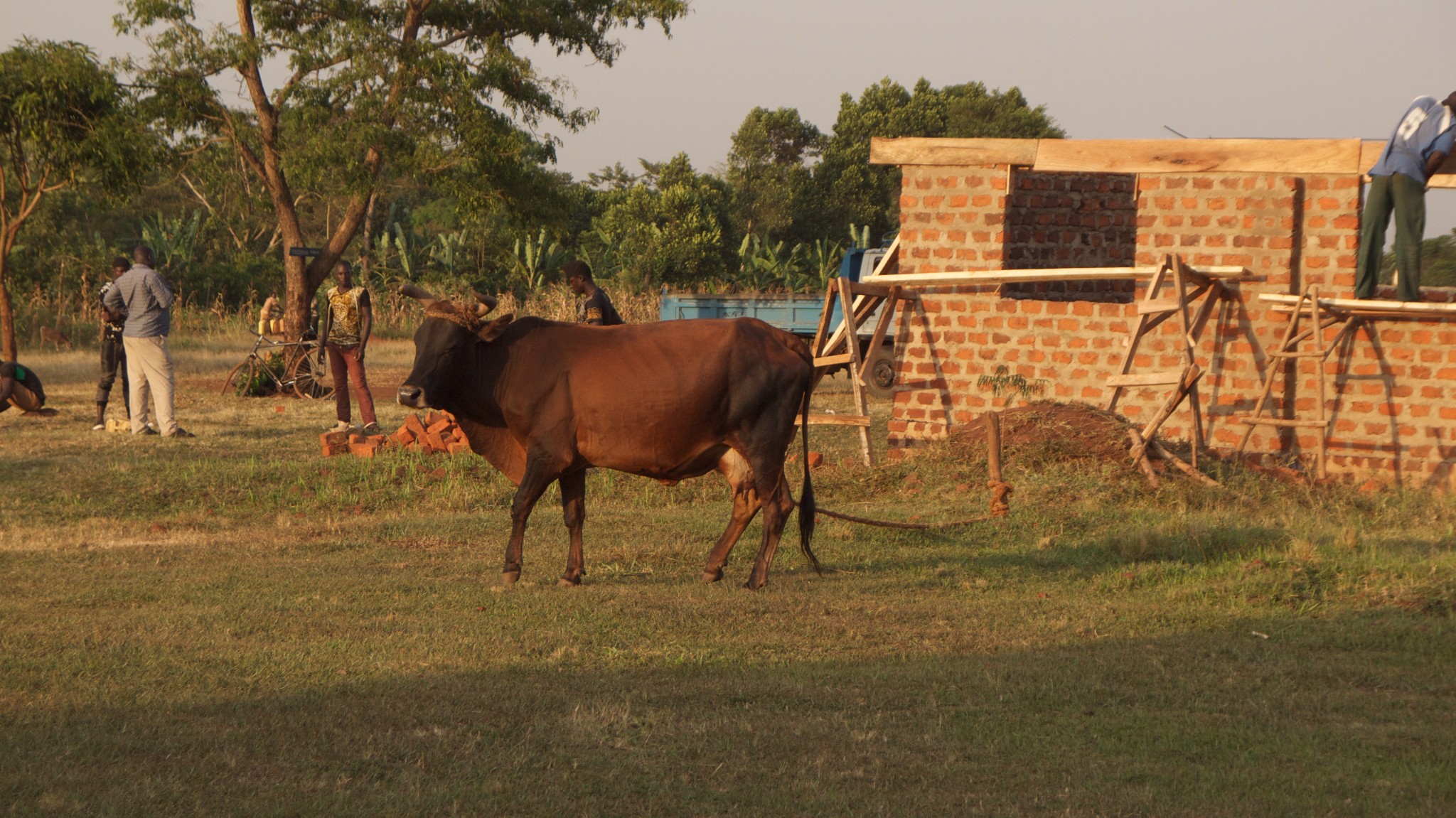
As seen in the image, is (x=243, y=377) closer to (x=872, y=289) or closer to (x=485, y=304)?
(x=872, y=289)

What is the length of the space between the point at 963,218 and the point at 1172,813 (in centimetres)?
889

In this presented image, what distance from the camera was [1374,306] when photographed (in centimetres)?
1088

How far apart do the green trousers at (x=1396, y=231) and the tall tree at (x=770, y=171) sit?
94.1 feet

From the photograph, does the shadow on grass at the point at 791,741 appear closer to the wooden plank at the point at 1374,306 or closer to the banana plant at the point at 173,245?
the wooden plank at the point at 1374,306

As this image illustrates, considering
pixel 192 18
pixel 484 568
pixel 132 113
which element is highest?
pixel 192 18

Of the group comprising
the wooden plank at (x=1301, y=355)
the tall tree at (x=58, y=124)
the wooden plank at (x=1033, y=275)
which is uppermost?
the tall tree at (x=58, y=124)

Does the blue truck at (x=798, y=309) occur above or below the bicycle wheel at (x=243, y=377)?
above

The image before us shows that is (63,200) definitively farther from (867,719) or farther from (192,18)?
(867,719)

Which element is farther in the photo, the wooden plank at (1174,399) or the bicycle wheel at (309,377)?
the bicycle wheel at (309,377)

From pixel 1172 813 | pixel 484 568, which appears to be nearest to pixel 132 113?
pixel 484 568

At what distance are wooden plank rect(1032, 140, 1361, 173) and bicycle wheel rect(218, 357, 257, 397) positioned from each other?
11.1 metres

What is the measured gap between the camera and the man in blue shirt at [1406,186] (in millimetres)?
10961

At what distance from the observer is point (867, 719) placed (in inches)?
206

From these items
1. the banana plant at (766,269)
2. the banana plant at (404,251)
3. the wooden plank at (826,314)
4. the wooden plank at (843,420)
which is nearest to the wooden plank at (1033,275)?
the wooden plank at (826,314)
